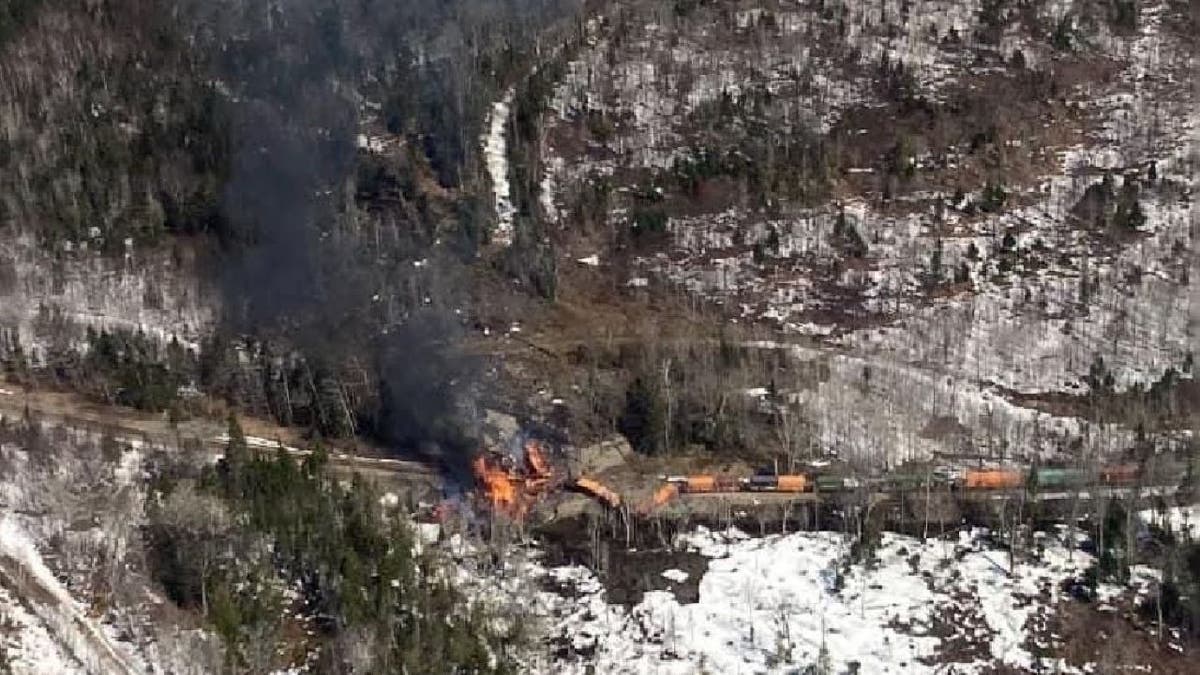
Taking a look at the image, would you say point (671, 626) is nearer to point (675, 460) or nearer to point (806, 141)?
point (675, 460)

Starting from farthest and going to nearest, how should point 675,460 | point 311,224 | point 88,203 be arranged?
point 88,203, point 311,224, point 675,460

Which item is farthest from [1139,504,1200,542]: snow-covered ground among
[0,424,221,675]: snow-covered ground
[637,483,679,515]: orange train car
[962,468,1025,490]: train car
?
[0,424,221,675]: snow-covered ground

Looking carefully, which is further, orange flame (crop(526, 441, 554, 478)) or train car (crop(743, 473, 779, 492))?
train car (crop(743, 473, 779, 492))

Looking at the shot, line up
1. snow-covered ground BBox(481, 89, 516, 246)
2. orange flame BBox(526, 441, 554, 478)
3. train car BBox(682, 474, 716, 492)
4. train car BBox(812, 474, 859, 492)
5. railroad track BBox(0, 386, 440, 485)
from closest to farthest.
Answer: orange flame BBox(526, 441, 554, 478), train car BBox(812, 474, 859, 492), train car BBox(682, 474, 716, 492), railroad track BBox(0, 386, 440, 485), snow-covered ground BBox(481, 89, 516, 246)

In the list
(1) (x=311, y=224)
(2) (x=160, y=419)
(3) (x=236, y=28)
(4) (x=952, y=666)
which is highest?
(3) (x=236, y=28)

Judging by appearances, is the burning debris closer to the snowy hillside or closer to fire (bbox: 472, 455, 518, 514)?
fire (bbox: 472, 455, 518, 514)

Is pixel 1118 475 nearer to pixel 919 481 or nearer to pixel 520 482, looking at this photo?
pixel 919 481

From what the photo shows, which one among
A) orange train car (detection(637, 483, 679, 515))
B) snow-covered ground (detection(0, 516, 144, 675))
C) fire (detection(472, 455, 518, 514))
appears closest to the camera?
snow-covered ground (detection(0, 516, 144, 675))

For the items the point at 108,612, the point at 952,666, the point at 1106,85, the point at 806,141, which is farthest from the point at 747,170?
the point at 108,612

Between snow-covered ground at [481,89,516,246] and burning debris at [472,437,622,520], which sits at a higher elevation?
snow-covered ground at [481,89,516,246]

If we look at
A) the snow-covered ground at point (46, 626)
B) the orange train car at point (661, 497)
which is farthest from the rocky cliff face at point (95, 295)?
the orange train car at point (661, 497)
